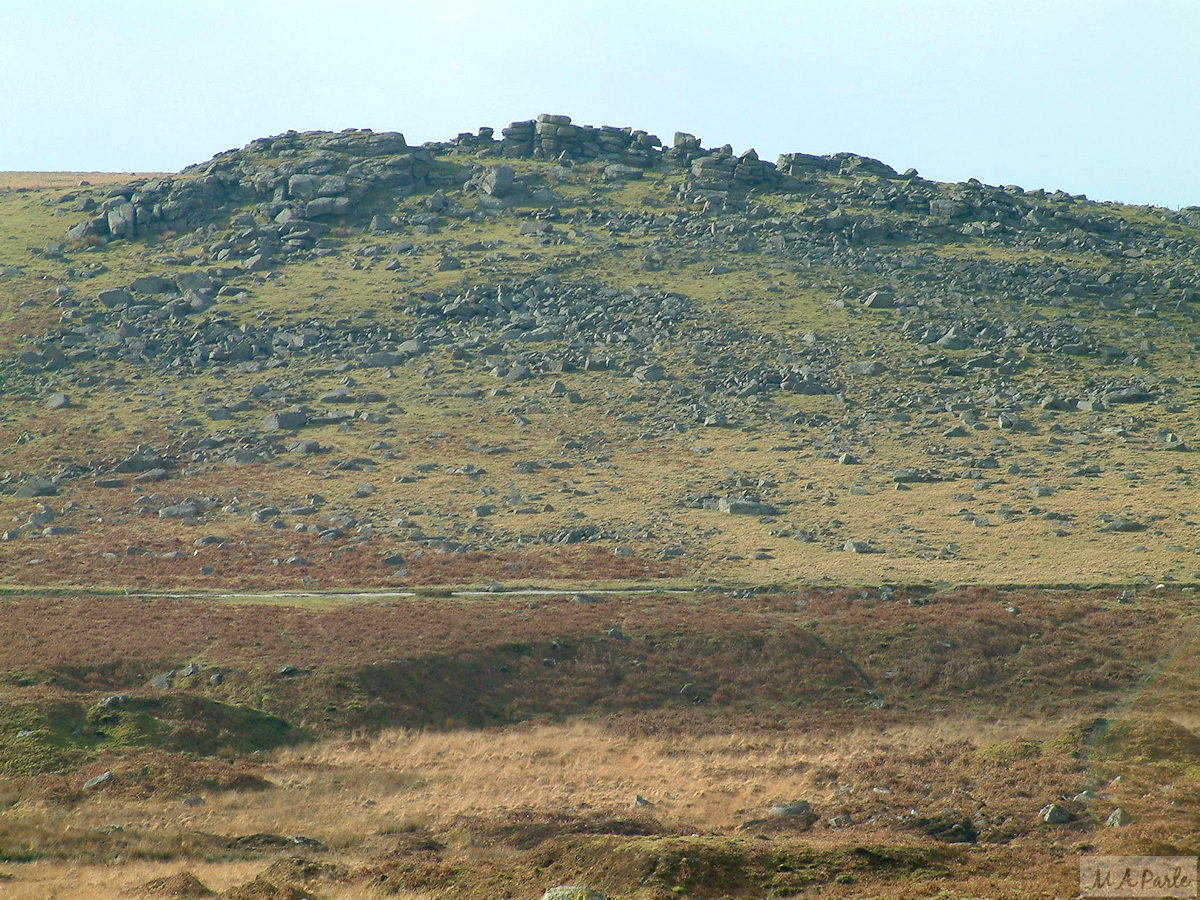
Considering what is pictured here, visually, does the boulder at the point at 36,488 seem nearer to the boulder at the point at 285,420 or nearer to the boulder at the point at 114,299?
the boulder at the point at 285,420

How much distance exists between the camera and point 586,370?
73.7 metres

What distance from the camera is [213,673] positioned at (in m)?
31.7

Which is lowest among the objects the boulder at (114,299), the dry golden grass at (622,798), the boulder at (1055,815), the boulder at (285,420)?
the dry golden grass at (622,798)

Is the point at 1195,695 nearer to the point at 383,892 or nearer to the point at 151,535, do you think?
the point at 383,892

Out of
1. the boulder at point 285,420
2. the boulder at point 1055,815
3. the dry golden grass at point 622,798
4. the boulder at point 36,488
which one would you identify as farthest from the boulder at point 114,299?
the boulder at point 1055,815

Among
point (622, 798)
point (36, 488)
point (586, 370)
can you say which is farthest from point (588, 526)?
point (36, 488)

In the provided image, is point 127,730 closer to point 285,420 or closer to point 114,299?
point 285,420

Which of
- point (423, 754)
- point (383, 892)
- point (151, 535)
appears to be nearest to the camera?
point (383, 892)

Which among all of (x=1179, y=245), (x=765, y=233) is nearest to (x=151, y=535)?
(x=765, y=233)

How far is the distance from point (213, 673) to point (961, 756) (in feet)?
74.0

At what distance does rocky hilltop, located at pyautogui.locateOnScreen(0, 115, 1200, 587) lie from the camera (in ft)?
155

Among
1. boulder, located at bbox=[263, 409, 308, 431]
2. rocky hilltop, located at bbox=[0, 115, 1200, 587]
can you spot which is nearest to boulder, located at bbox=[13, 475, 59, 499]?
rocky hilltop, located at bbox=[0, 115, 1200, 587]

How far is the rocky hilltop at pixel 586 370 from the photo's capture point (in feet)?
155

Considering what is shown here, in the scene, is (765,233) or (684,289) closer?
(684,289)
